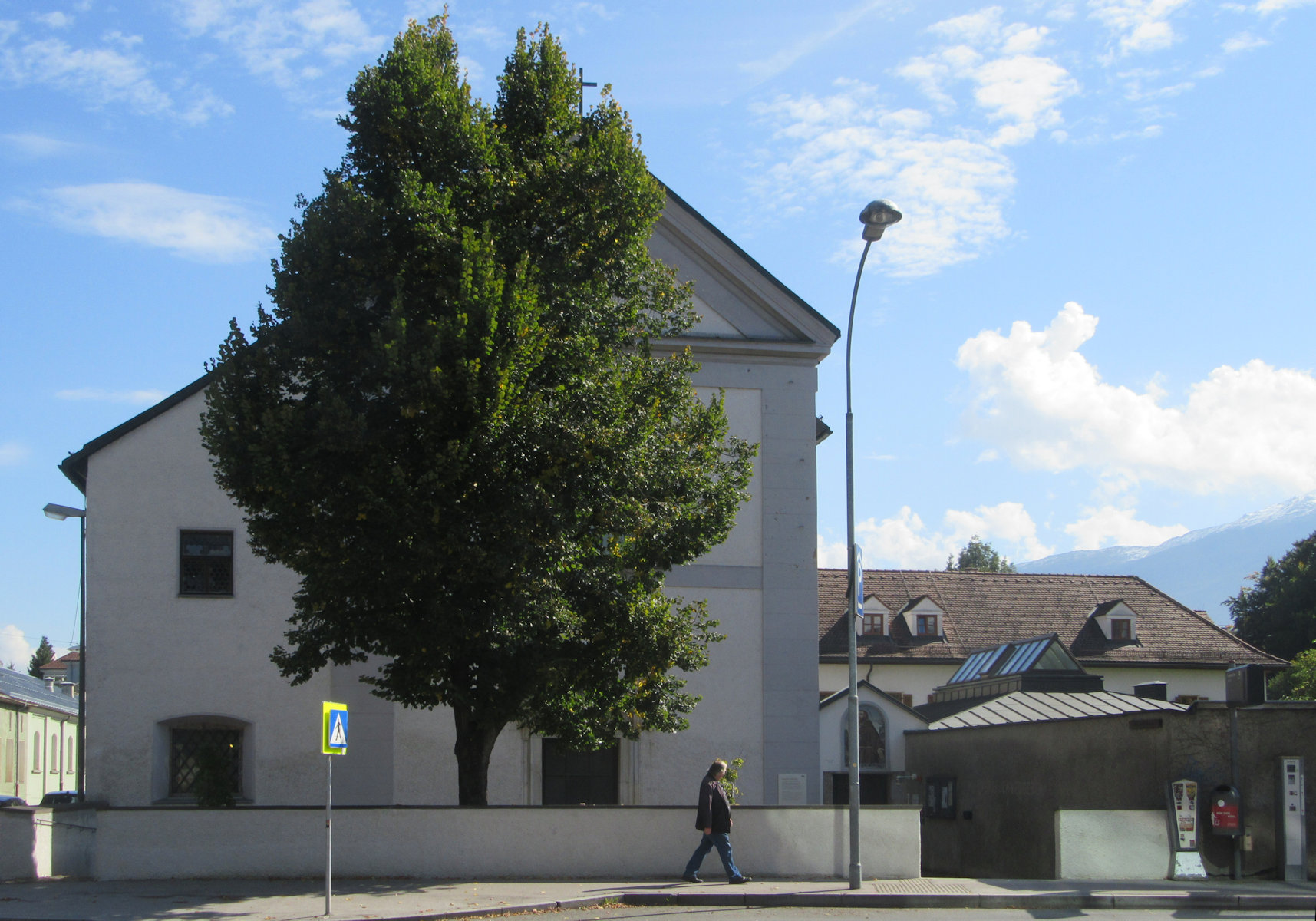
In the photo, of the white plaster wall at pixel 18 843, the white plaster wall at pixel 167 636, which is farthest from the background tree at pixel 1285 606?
the white plaster wall at pixel 18 843

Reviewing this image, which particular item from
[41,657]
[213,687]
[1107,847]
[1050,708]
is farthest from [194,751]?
[41,657]

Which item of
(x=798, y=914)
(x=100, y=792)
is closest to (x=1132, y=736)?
(x=798, y=914)

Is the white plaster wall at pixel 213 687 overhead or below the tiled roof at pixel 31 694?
overhead

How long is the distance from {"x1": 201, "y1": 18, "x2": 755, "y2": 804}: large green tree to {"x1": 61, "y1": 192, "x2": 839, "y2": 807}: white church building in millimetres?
4556

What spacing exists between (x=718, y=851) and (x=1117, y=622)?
35699 millimetres

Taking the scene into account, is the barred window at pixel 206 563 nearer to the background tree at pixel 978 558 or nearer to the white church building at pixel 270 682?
the white church building at pixel 270 682

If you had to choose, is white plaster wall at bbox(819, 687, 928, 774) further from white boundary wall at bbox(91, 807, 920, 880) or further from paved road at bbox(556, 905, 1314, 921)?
paved road at bbox(556, 905, 1314, 921)

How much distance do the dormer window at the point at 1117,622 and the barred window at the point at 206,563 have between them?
118 ft

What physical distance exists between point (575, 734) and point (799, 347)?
9772mm

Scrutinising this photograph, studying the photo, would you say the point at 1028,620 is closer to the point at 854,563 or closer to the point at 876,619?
the point at 876,619

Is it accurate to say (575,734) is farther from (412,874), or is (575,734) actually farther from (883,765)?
(883,765)

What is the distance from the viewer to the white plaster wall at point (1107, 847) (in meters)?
16.6

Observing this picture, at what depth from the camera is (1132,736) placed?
725 inches

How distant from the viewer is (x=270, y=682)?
2092cm
